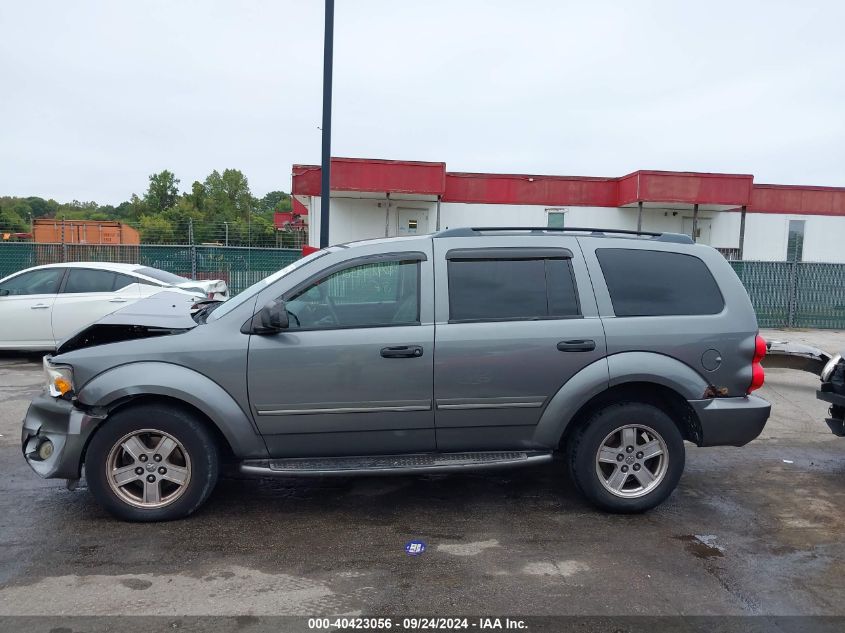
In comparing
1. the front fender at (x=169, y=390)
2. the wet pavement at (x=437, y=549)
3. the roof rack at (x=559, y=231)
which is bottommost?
the wet pavement at (x=437, y=549)

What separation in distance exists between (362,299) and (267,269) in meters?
10.6

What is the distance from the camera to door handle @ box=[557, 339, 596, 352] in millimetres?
4160

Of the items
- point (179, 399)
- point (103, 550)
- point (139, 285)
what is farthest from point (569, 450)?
point (139, 285)

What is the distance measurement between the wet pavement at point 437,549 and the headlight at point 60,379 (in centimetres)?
87

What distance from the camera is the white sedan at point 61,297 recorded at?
9.24m

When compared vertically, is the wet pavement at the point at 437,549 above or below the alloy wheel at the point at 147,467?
below

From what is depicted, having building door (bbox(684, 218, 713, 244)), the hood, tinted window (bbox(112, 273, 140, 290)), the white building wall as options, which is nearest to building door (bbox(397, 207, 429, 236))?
the white building wall

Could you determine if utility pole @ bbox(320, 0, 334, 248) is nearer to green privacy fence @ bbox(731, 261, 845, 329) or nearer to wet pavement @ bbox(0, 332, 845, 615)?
wet pavement @ bbox(0, 332, 845, 615)

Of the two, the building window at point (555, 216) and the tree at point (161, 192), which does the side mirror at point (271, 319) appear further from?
the tree at point (161, 192)

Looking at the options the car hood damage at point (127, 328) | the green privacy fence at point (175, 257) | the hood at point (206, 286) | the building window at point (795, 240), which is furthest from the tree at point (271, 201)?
the car hood damage at point (127, 328)

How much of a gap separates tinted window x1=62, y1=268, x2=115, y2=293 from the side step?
21.5 feet

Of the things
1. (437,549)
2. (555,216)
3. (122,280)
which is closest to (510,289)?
(437,549)

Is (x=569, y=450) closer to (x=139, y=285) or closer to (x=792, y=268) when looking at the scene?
(x=139, y=285)

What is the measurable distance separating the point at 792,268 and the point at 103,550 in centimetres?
1585
